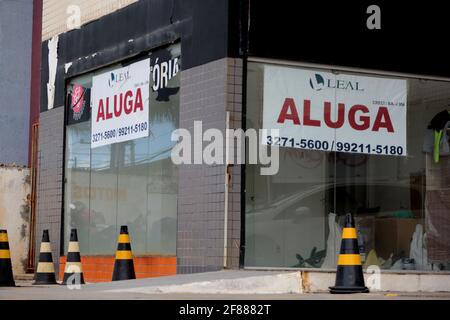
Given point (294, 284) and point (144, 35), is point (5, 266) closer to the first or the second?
point (144, 35)

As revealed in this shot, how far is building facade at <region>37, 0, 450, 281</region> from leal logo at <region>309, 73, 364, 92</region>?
1cm

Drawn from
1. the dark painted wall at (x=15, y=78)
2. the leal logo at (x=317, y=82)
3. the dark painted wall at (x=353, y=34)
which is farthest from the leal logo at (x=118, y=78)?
the dark painted wall at (x=15, y=78)

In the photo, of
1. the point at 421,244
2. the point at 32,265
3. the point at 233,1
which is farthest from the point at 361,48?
the point at 32,265

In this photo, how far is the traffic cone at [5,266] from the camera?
13969mm

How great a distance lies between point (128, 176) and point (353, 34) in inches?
154

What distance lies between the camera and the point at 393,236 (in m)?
13.7

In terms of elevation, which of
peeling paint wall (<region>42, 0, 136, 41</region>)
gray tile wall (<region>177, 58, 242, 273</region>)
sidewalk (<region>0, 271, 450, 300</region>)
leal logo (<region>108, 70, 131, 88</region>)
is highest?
peeling paint wall (<region>42, 0, 136, 41</region>)

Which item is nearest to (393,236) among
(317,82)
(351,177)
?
(351,177)

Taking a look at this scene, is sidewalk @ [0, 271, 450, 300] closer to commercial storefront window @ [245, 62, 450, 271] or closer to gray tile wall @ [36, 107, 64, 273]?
commercial storefront window @ [245, 62, 450, 271]

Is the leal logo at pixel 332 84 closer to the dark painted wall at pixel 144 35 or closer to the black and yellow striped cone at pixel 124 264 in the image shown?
the dark painted wall at pixel 144 35

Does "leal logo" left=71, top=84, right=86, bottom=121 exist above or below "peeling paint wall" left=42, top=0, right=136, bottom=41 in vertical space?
below

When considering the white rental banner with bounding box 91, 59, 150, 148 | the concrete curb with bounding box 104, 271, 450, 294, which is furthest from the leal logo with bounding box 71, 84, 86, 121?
the concrete curb with bounding box 104, 271, 450, 294

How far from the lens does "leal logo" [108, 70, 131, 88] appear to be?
15109mm

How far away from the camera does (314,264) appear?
512 inches
